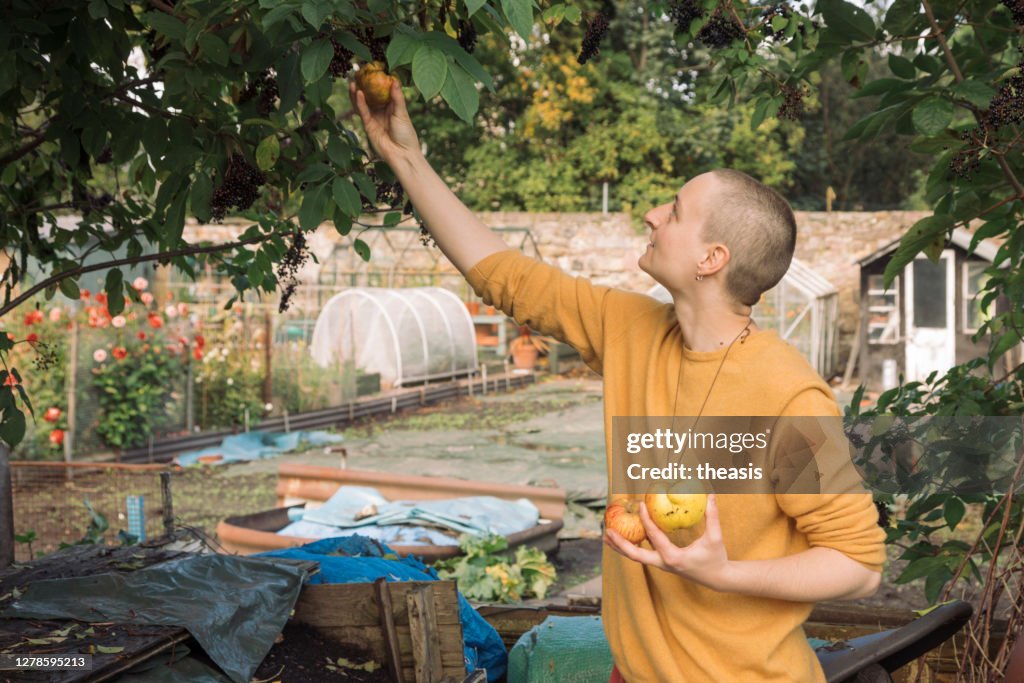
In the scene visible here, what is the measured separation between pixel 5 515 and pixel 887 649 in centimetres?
262

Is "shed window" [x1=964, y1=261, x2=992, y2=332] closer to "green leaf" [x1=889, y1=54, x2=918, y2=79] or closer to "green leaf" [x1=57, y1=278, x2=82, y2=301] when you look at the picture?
"green leaf" [x1=889, y1=54, x2=918, y2=79]

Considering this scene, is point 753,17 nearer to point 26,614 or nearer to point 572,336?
point 572,336

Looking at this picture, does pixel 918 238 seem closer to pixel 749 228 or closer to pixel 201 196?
pixel 749 228

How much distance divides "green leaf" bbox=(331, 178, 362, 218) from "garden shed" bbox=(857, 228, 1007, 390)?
12418 millimetres

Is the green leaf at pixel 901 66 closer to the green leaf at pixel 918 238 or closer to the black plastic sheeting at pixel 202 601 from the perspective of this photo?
the green leaf at pixel 918 238

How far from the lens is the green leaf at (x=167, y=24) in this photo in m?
1.97

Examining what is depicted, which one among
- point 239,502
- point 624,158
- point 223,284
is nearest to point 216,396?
point 239,502

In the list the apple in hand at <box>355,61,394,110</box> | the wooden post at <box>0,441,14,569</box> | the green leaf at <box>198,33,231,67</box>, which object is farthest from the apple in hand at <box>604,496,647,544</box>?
the wooden post at <box>0,441,14,569</box>

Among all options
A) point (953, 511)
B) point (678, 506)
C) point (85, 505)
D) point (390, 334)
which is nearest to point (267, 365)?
point (390, 334)

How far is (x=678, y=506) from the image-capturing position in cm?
131

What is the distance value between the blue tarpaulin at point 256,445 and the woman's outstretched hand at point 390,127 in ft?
25.5

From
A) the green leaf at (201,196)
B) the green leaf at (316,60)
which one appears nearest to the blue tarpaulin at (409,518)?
the green leaf at (201,196)

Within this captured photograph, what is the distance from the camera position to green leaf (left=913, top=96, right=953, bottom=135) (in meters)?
2.17

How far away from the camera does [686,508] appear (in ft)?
4.28
